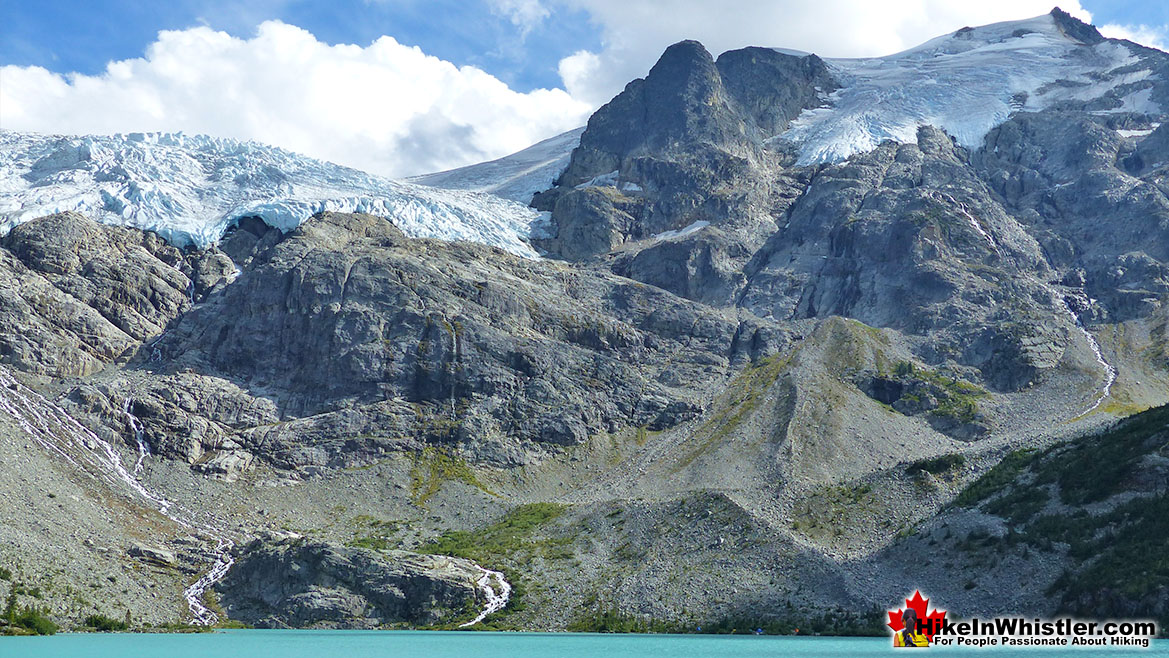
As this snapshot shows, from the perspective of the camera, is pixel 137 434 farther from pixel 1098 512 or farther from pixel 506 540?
pixel 1098 512

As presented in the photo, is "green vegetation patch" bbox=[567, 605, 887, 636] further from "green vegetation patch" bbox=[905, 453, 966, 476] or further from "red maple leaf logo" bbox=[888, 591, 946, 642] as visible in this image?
"green vegetation patch" bbox=[905, 453, 966, 476]

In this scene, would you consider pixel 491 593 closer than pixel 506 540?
Yes

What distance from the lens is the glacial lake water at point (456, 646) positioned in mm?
89938

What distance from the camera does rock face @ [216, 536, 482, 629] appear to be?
441 feet

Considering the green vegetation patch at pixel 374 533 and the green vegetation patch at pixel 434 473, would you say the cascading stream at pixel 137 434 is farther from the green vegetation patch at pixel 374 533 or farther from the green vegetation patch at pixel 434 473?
the green vegetation patch at pixel 434 473

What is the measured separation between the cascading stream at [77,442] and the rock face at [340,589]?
1146cm

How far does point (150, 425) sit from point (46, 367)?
25.8 m

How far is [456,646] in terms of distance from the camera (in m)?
104

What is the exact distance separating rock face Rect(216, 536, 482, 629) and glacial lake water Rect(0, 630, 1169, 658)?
10248mm

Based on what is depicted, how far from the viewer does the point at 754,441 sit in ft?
586

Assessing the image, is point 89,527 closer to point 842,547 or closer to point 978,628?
point 842,547

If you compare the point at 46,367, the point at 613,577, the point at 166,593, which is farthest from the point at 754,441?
the point at 46,367

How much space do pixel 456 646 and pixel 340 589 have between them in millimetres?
37711

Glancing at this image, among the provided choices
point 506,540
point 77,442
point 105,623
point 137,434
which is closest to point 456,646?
point 105,623
